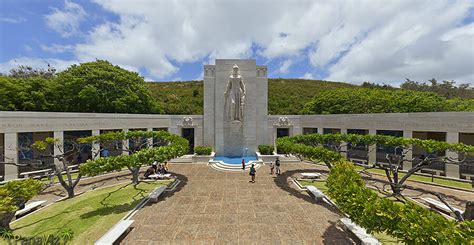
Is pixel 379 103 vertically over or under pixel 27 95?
under

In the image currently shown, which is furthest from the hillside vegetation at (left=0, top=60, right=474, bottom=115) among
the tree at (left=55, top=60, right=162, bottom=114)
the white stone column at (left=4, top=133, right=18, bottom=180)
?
the white stone column at (left=4, top=133, right=18, bottom=180)

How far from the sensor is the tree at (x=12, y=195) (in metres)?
8.35

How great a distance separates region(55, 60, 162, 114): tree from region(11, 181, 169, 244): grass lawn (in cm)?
2096

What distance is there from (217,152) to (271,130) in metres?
9.40

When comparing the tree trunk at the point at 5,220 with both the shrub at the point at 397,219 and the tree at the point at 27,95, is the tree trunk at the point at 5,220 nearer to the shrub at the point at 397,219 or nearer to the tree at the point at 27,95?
the shrub at the point at 397,219

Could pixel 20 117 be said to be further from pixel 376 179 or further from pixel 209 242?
pixel 376 179

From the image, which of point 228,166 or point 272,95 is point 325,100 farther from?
point 228,166

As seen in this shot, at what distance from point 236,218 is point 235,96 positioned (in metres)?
18.6

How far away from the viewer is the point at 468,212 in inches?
301

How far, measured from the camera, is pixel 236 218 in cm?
1026

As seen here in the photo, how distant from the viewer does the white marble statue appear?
26438mm

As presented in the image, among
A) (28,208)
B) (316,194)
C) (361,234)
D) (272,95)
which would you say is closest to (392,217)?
(361,234)

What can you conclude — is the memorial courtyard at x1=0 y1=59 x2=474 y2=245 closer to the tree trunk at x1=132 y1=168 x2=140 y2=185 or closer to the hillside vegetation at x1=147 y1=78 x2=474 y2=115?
the tree trunk at x1=132 y1=168 x2=140 y2=185

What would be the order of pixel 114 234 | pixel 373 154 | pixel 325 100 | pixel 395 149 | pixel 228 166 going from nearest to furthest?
1. pixel 114 234
2. pixel 395 149
3. pixel 228 166
4. pixel 373 154
5. pixel 325 100
